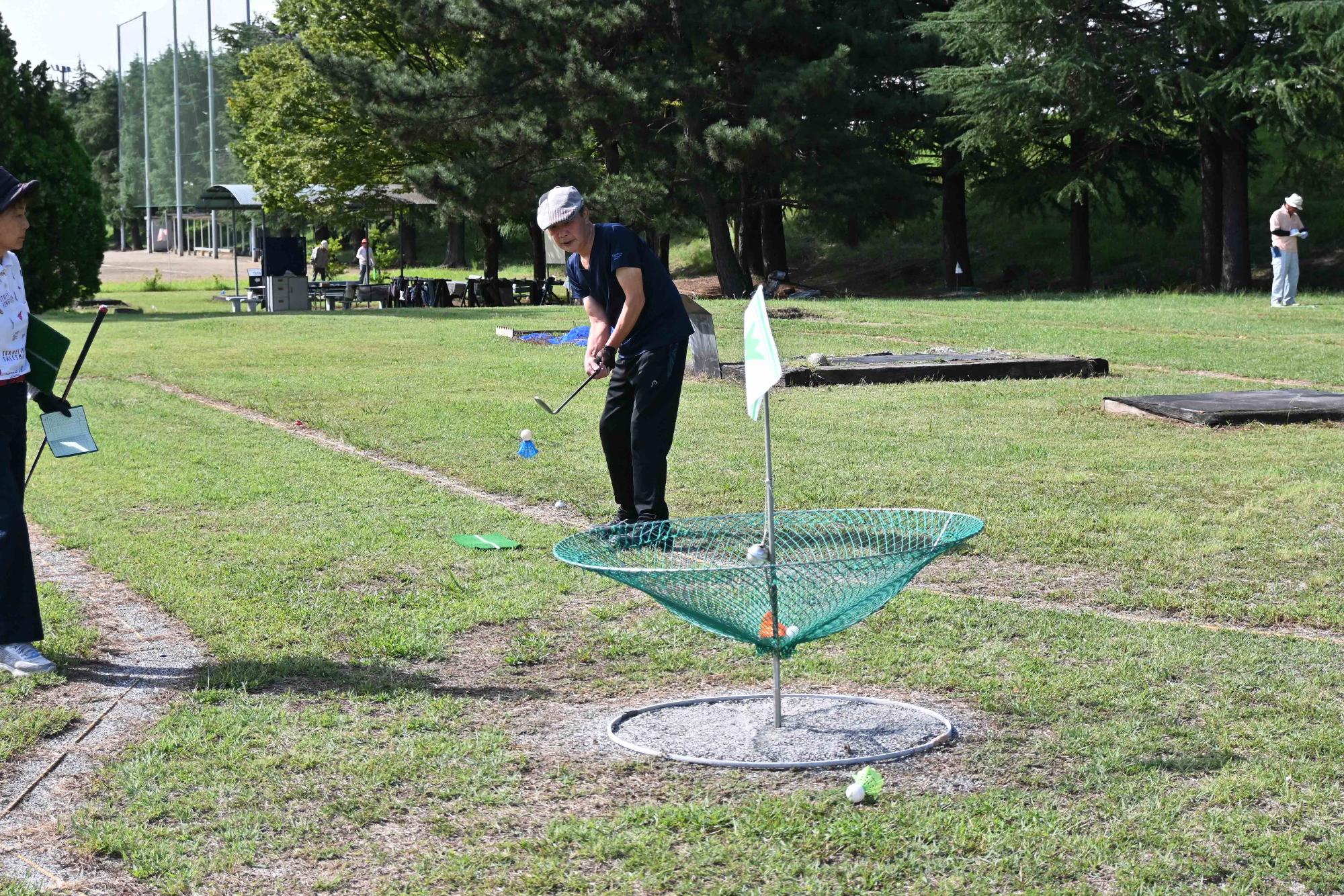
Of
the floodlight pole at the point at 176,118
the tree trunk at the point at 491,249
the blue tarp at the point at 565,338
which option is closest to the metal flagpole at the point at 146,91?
the floodlight pole at the point at 176,118

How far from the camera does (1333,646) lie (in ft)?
17.1

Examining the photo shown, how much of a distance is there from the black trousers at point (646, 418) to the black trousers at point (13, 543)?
2683mm

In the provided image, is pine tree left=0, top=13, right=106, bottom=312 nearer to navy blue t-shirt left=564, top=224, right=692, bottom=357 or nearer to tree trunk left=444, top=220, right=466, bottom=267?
navy blue t-shirt left=564, top=224, right=692, bottom=357

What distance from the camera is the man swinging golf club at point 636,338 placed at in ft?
22.1

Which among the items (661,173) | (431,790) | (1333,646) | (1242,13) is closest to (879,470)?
(1333,646)

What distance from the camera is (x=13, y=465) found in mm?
5211

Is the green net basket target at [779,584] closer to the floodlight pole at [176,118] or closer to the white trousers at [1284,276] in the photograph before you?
the white trousers at [1284,276]

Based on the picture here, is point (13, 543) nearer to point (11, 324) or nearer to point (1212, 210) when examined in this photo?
point (11, 324)

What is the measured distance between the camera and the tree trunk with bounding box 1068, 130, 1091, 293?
105 feet

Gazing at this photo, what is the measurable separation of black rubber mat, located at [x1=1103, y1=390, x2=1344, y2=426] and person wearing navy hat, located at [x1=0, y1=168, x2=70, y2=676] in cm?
841

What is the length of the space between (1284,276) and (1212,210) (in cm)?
709

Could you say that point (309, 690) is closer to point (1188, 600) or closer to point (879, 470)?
point (1188, 600)

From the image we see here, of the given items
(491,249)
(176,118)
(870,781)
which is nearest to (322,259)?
(491,249)

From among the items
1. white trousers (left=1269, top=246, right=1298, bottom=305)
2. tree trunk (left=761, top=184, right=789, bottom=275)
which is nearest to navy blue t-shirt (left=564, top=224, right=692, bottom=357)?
white trousers (left=1269, top=246, right=1298, bottom=305)
